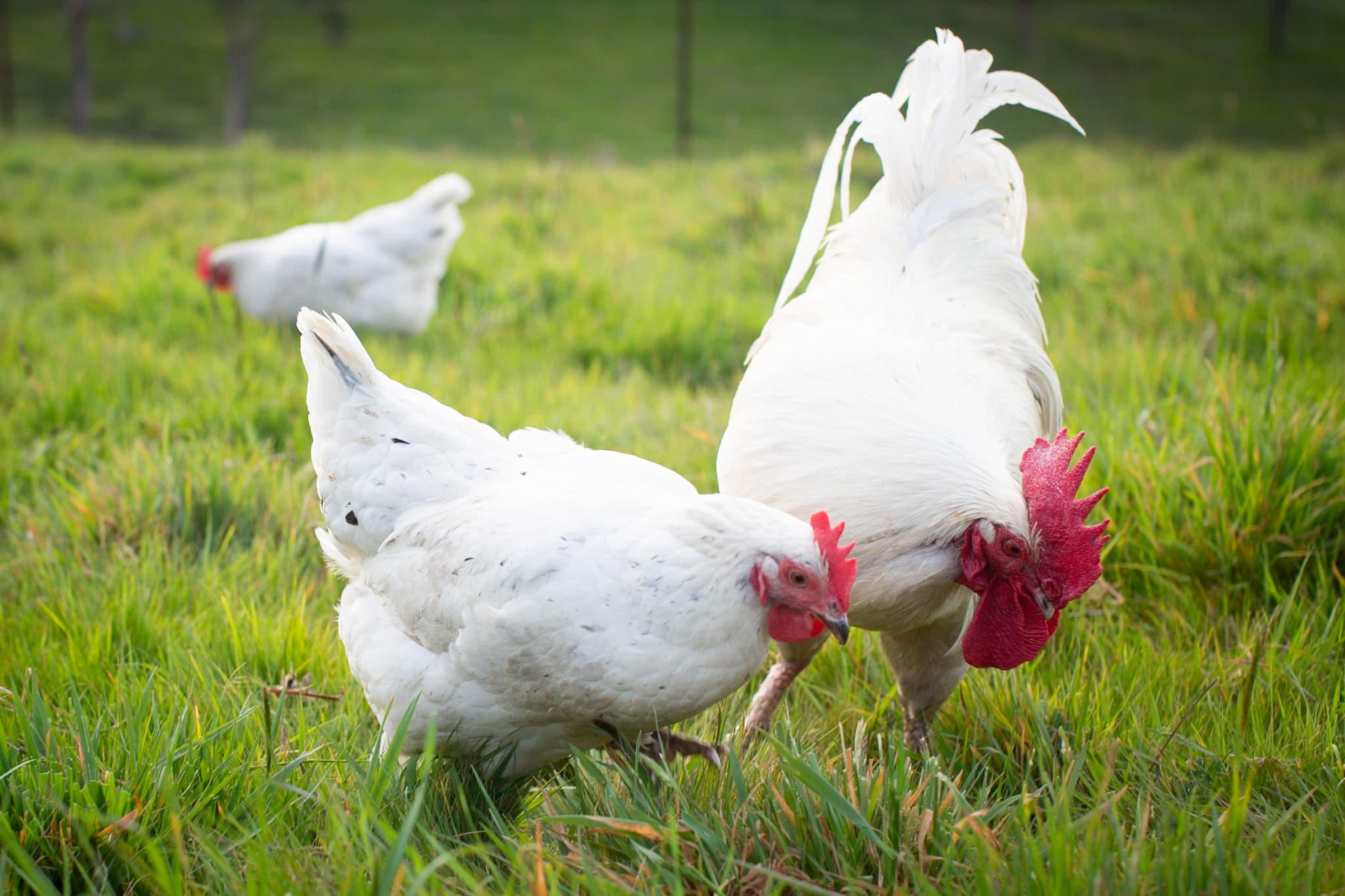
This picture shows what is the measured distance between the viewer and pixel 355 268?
6.28 metres

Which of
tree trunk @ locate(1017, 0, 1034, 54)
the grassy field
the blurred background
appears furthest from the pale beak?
tree trunk @ locate(1017, 0, 1034, 54)

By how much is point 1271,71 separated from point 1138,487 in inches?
1405

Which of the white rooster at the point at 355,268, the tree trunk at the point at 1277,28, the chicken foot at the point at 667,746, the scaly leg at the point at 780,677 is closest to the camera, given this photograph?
the chicken foot at the point at 667,746

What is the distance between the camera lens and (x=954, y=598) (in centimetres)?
237

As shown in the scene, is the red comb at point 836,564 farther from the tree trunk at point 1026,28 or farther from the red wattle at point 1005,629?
the tree trunk at point 1026,28

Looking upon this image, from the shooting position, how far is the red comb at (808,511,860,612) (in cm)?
194

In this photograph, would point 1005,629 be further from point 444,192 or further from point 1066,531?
point 444,192

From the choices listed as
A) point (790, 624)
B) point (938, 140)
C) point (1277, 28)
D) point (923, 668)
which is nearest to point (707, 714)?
point (923, 668)

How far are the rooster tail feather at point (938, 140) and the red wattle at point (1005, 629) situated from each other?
1.37 metres

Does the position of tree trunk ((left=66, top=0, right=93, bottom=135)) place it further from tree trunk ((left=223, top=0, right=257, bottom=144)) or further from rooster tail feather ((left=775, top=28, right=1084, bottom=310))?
rooster tail feather ((left=775, top=28, right=1084, bottom=310))

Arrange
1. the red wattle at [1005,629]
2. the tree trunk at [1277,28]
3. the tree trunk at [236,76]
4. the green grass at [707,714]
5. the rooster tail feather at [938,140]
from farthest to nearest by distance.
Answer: the tree trunk at [1277,28] < the tree trunk at [236,76] < the rooster tail feather at [938,140] < the red wattle at [1005,629] < the green grass at [707,714]

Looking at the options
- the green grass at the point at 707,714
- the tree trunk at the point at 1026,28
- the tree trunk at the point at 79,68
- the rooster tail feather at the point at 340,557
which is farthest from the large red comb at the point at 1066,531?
the tree trunk at the point at 1026,28

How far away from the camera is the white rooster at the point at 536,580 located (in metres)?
1.91

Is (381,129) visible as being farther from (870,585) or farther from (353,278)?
(870,585)
